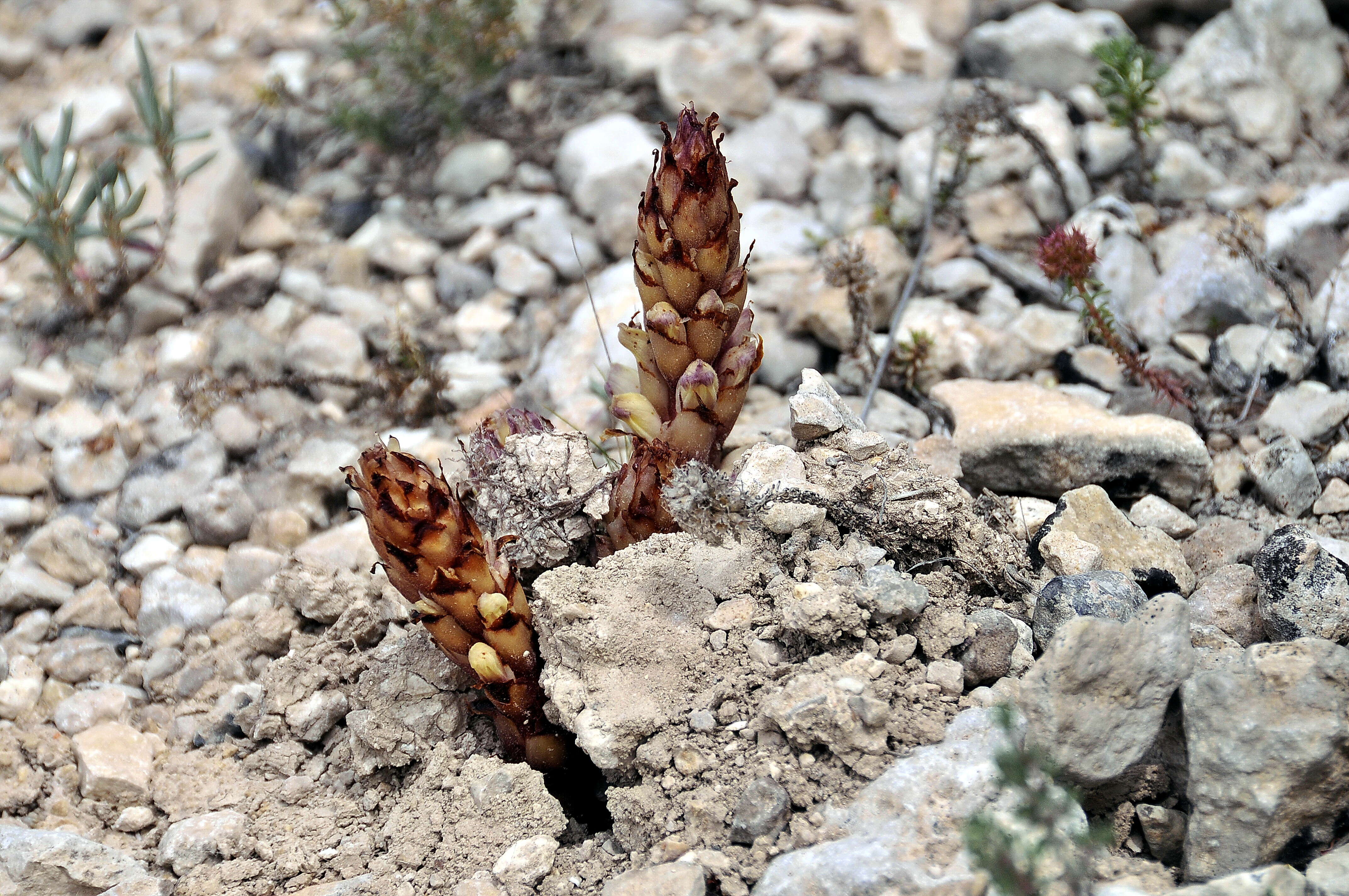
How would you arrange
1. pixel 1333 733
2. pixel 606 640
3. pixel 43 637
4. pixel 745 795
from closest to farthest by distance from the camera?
pixel 1333 733, pixel 745 795, pixel 606 640, pixel 43 637

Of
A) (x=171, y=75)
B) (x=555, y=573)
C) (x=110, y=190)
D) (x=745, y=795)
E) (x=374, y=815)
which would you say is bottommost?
(x=374, y=815)

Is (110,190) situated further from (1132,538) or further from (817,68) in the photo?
(1132,538)

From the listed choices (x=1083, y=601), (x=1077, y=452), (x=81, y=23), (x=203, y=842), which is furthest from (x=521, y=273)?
(x=81, y=23)

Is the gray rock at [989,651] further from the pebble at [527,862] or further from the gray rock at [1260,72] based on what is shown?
the gray rock at [1260,72]

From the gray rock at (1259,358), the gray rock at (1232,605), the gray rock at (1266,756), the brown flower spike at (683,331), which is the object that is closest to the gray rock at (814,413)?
the brown flower spike at (683,331)

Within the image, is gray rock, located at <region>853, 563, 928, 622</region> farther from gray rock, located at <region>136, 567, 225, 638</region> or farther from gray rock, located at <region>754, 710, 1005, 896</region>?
gray rock, located at <region>136, 567, 225, 638</region>

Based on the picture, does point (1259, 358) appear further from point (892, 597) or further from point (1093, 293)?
point (892, 597)

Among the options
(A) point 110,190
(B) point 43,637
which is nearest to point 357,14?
(A) point 110,190
